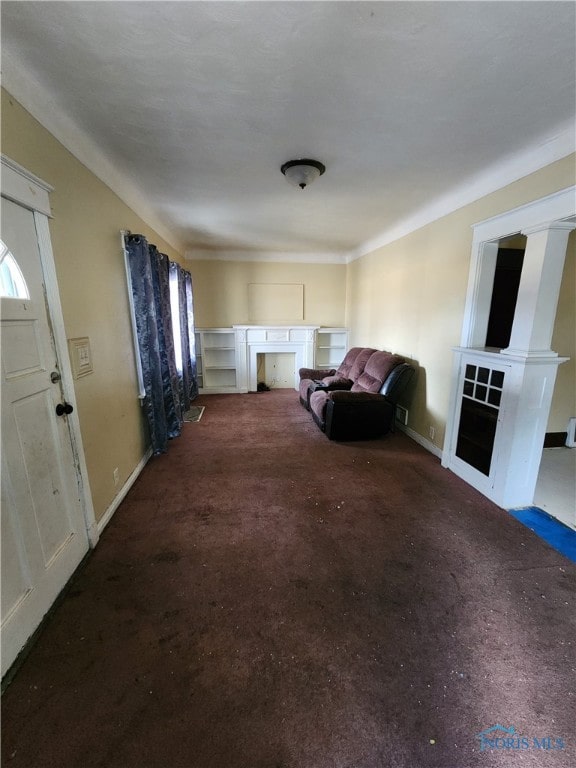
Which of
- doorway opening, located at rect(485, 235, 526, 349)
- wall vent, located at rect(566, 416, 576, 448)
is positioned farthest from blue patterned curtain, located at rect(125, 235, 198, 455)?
wall vent, located at rect(566, 416, 576, 448)

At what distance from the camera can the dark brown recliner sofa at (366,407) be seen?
3305mm

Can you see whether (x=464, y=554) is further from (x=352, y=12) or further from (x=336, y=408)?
(x=352, y=12)

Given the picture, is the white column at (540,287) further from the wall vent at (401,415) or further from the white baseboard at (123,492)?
the white baseboard at (123,492)

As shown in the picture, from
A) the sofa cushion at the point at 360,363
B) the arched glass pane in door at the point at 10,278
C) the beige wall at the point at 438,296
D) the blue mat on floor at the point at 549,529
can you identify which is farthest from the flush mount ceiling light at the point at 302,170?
the blue mat on floor at the point at 549,529

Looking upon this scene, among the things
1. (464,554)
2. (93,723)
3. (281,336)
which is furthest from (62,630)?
(281,336)

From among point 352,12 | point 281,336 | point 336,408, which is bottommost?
point 336,408

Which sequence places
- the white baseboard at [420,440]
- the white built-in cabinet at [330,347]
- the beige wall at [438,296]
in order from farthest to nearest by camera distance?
1. the white built-in cabinet at [330,347]
2. the white baseboard at [420,440]
3. the beige wall at [438,296]

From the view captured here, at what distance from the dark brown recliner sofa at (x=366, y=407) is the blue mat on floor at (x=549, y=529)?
55.9 inches

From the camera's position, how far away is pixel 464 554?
182cm

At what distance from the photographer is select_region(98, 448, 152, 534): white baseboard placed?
6.63 ft

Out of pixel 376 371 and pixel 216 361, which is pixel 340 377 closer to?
pixel 376 371

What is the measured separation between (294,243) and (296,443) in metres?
3.09

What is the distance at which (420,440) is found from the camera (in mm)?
3365

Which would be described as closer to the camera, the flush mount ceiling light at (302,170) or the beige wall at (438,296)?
the flush mount ceiling light at (302,170)
